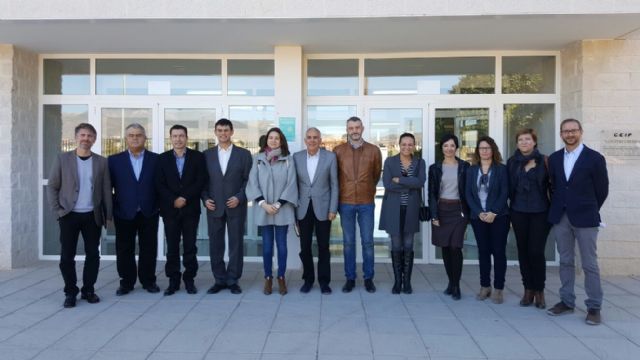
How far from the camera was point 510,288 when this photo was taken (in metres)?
5.73

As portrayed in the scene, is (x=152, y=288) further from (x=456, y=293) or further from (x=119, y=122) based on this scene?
(x=456, y=293)

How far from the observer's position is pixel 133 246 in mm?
5453

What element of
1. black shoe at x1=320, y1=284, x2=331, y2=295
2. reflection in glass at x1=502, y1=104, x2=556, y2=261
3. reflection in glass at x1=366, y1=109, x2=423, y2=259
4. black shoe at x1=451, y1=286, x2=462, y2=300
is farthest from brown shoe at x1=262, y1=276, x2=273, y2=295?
reflection in glass at x1=502, y1=104, x2=556, y2=261

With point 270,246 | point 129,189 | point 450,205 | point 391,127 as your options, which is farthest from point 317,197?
point 391,127

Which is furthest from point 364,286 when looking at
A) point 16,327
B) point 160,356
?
point 16,327

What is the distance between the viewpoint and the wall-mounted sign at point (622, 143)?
6211 millimetres

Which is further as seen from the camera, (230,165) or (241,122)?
(241,122)

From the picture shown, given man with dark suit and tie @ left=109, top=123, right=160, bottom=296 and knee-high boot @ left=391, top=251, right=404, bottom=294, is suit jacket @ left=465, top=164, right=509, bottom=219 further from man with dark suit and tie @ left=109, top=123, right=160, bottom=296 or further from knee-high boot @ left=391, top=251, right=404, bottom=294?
man with dark suit and tie @ left=109, top=123, right=160, bottom=296

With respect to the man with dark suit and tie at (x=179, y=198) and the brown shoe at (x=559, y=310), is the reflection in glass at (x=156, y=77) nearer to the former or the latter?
the man with dark suit and tie at (x=179, y=198)

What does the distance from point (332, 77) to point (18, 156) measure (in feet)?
14.3

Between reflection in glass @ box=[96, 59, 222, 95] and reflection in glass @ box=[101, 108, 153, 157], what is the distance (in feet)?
0.85

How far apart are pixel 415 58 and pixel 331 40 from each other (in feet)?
4.66

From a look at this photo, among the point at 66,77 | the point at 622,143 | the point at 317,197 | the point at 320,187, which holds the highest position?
the point at 66,77

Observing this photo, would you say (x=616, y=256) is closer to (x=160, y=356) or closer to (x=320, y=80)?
(x=320, y=80)
